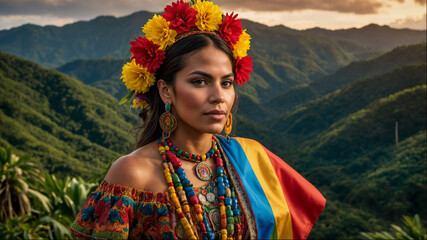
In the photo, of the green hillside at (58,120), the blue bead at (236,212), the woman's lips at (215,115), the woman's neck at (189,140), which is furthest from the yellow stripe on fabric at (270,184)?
the green hillside at (58,120)

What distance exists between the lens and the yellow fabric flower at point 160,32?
2031 mm

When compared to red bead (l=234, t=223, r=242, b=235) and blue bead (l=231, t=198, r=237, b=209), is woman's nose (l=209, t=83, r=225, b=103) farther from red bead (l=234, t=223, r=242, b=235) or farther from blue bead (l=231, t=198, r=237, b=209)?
red bead (l=234, t=223, r=242, b=235)

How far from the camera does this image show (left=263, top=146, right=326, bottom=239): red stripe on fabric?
217 cm

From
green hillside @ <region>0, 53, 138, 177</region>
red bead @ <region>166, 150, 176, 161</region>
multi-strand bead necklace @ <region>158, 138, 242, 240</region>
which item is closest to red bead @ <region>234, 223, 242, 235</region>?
multi-strand bead necklace @ <region>158, 138, 242, 240</region>

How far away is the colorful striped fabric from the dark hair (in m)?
0.41

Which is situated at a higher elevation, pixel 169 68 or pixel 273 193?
pixel 169 68

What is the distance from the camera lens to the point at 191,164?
2.09m

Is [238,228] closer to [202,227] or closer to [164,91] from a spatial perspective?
[202,227]

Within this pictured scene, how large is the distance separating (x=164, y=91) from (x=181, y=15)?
39 centimetres

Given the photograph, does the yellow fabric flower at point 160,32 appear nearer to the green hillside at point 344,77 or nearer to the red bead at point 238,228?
the red bead at point 238,228

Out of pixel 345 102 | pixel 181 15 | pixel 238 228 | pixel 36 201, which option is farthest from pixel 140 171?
pixel 345 102

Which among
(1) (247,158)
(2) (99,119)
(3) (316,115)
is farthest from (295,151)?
(1) (247,158)

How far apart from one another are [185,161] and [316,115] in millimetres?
97609

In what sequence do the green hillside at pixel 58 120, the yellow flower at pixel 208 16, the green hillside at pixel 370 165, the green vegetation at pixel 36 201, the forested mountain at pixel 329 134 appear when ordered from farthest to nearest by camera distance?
the green hillside at pixel 58 120, the forested mountain at pixel 329 134, the green hillside at pixel 370 165, the green vegetation at pixel 36 201, the yellow flower at pixel 208 16
